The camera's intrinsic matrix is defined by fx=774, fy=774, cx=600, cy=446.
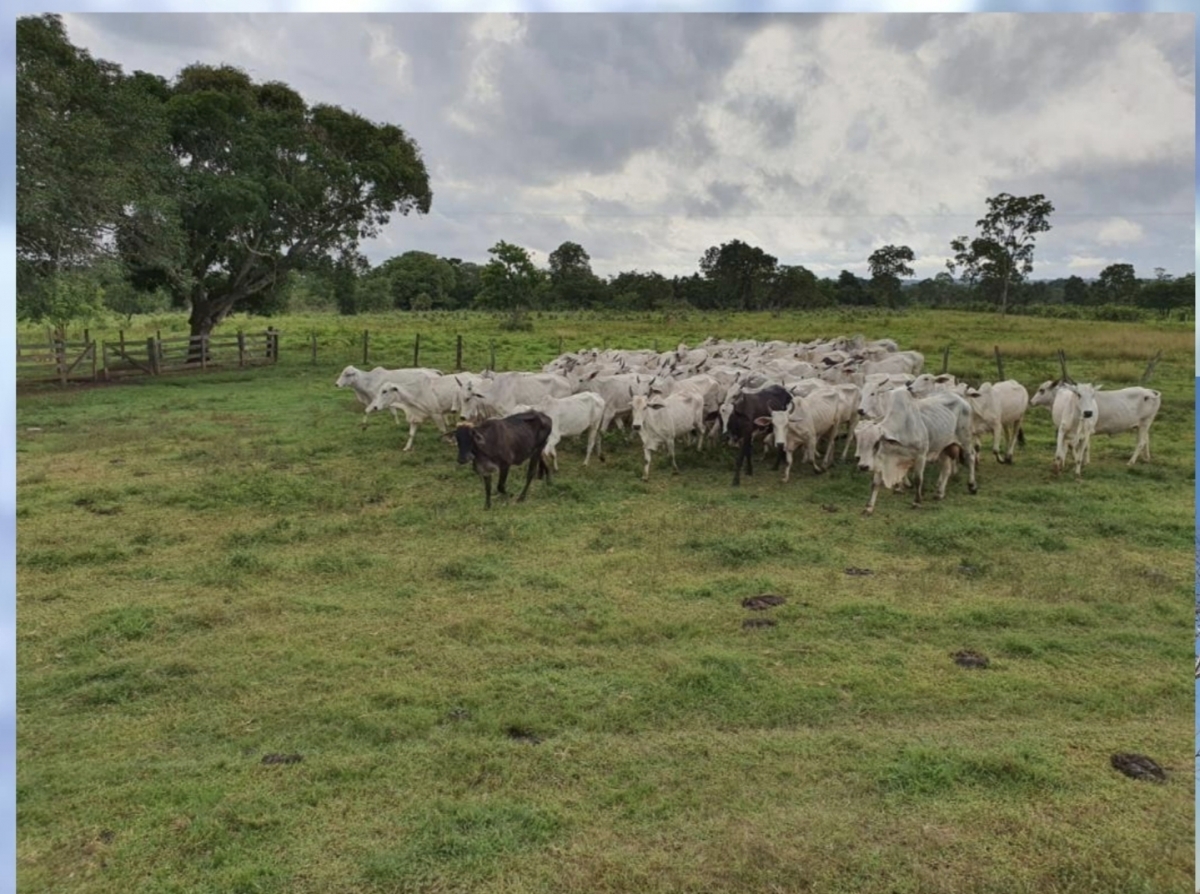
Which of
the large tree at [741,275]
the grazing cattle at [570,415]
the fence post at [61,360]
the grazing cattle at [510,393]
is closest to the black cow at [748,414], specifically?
the grazing cattle at [570,415]

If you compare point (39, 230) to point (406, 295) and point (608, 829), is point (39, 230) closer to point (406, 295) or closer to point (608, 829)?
point (608, 829)

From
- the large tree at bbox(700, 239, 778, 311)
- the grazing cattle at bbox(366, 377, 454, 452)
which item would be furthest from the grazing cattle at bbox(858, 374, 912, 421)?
the large tree at bbox(700, 239, 778, 311)

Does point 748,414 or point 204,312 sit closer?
point 748,414

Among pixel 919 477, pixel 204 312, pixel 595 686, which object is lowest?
pixel 595 686

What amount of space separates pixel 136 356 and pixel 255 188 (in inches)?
269

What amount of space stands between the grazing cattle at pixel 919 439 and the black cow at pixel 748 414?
1.89m

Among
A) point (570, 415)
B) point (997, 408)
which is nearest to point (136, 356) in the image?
point (570, 415)

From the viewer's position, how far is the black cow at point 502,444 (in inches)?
418

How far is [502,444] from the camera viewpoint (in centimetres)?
1088

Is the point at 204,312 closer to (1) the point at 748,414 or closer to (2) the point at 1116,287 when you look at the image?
(1) the point at 748,414

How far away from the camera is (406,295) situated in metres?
71.5

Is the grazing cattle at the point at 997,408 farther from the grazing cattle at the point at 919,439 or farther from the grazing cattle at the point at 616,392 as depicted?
the grazing cattle at the point at 616,392

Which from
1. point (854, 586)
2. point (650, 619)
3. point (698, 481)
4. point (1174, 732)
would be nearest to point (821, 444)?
point (698, 481)

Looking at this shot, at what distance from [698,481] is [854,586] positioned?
453cm
